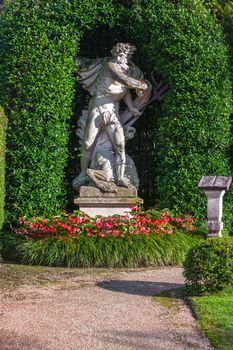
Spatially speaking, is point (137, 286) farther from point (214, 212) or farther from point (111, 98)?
point (111, 98)

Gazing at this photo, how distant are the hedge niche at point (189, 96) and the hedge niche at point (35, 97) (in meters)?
1.66

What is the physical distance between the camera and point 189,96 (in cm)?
968

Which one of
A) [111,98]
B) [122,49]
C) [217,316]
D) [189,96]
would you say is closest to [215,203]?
[189,96]

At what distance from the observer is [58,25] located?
A: 9.73 m

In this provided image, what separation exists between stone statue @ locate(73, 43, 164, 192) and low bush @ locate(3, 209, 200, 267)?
102 centimetres

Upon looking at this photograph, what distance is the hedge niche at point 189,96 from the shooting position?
969 cm

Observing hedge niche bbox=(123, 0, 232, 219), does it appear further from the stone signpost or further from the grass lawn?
the grass lawn

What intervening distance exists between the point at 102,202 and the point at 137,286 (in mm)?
3145

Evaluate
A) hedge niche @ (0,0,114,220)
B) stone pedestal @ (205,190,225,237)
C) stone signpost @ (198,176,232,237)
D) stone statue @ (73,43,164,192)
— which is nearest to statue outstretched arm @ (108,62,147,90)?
stone statue @ (73,43,164,192)

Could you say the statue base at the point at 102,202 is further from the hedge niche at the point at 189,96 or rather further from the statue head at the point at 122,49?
the statue head at the point at 122,49

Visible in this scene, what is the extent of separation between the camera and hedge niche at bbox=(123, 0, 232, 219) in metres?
9.69

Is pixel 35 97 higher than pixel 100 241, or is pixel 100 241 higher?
pixel 35 97

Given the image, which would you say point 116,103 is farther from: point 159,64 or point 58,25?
point 58,25

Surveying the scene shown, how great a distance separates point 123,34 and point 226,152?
3.10 metres
